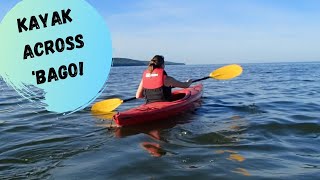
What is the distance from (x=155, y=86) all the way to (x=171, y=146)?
284 cm

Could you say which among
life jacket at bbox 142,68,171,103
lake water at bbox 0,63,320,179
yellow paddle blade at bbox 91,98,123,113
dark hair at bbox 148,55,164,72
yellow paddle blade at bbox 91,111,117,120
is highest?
dark hair at bbox 148,55,164,72

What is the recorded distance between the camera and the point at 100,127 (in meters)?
8.25

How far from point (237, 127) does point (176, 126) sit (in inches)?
46.6

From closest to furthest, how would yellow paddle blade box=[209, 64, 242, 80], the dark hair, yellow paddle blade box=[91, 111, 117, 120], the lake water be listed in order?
the lake water < the dark hair < yellow paddle blade box=[91, 111, 117, 120] < yellow paddle blade box=[209, 64, 242, 80]

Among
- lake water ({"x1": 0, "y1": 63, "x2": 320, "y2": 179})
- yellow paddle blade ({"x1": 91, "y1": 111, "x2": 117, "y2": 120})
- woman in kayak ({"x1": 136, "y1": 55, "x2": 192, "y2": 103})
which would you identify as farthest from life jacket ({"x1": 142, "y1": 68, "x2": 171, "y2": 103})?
yellow paddle blade ({"x1": 91, "y1": 111, "x2": 117, "y2": 120})

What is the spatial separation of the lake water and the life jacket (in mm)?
682

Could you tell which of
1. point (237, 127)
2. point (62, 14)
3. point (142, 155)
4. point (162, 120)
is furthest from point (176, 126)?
point (62, 14)

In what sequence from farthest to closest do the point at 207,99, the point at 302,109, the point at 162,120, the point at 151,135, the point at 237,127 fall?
the point at 207,99 → the point at 302,109 → the point at 162,120 → the point at 237,127 → the point at 151,135

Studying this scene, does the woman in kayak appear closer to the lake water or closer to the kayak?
the kayak

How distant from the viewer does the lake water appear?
4980 mm

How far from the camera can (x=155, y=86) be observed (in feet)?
29.4

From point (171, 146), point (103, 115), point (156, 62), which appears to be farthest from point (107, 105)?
point (171, 146)

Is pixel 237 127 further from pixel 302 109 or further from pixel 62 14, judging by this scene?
pixel 62 14

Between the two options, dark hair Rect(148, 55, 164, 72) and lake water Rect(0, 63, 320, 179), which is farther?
dark hair Rect(148, 55, 164, 72)
